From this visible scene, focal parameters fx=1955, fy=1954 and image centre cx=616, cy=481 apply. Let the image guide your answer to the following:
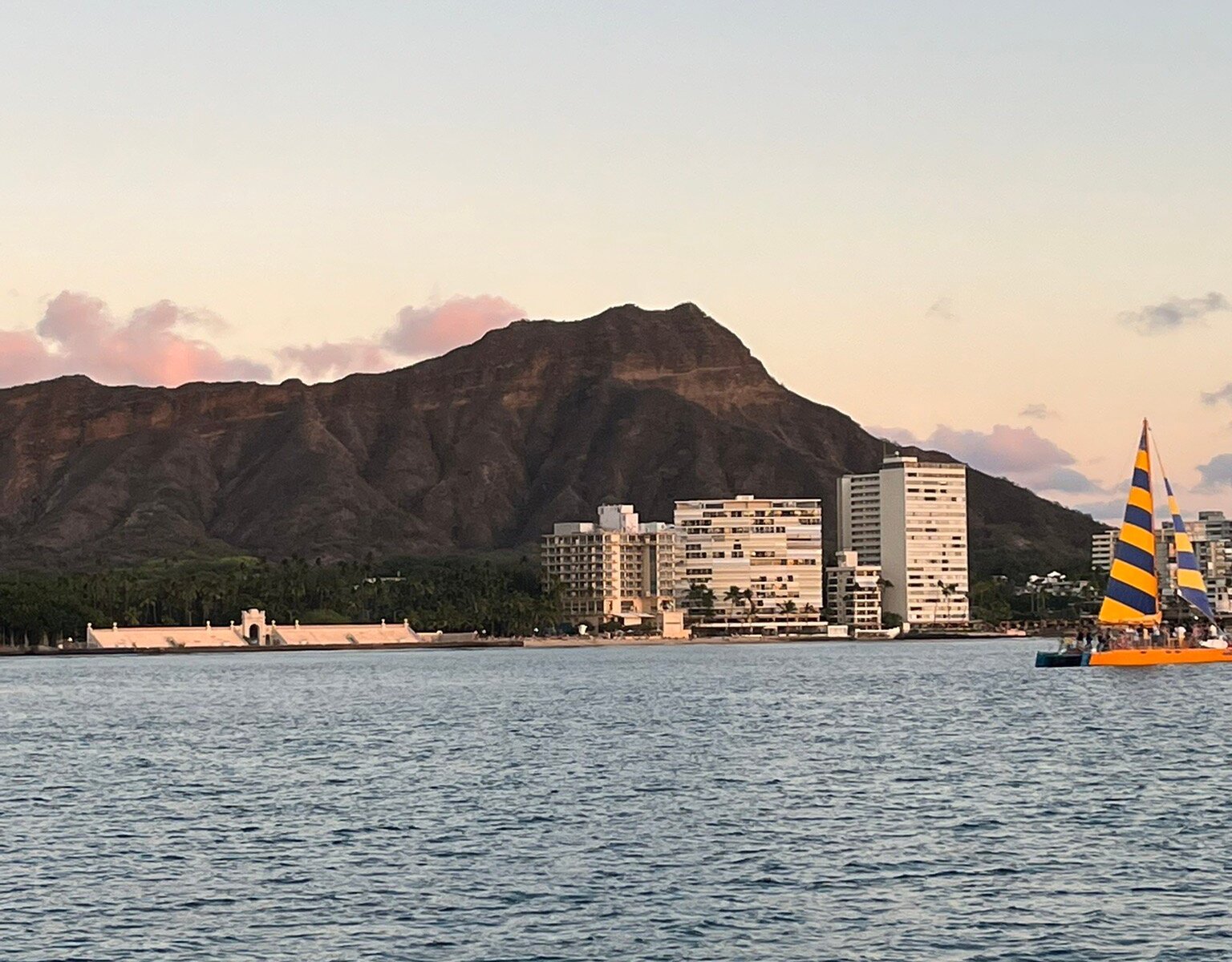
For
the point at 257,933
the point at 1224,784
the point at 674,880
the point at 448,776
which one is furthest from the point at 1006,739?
the point at 257,933

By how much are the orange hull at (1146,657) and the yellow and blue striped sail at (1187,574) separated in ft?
10.3

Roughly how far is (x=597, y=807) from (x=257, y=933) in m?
21.6

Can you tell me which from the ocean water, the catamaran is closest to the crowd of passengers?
the catamaran

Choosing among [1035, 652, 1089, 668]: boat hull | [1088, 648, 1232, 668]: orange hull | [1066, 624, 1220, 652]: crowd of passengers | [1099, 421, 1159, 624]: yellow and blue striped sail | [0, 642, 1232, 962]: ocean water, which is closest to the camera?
[0, 642, 1232, 962]: ocean water

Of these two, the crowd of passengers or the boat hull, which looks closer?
the crowd of passengers

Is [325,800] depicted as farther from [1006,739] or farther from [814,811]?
[1006,739]

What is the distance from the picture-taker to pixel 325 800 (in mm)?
60656

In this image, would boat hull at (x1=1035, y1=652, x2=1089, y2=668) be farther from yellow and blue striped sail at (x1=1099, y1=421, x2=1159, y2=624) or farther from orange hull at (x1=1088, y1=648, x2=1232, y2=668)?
yellow and blue striped sail at (x1=1099, y1=421, x2=1159, y2=624)

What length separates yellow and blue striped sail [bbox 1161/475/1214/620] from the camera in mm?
139250

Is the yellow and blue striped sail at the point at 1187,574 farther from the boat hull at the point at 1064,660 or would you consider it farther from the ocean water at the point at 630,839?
the ocean water at the point at 630,839

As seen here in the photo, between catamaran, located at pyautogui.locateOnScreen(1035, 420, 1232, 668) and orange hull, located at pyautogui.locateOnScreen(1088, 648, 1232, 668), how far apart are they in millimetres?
51

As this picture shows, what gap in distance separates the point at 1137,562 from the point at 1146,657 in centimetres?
945

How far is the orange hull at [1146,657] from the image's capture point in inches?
5408

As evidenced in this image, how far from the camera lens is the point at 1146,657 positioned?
138125 mm
